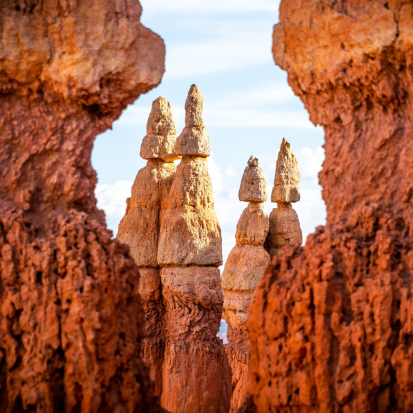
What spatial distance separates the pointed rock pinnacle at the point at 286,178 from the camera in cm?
1639

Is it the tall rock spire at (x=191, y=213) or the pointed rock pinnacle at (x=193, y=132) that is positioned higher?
the pointed rock pinnacle at (x=193, y=132)

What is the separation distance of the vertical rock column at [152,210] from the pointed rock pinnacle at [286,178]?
86.5 inches

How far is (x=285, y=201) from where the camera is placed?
16422 mm

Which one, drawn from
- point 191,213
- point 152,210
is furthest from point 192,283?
point 152,210

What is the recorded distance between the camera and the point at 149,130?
15367 mm

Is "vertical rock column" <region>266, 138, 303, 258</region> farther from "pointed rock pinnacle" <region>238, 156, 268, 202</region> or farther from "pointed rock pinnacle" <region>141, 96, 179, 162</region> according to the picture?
"pointed rock pinnacle" <region>141, 96, 179, 162</region>

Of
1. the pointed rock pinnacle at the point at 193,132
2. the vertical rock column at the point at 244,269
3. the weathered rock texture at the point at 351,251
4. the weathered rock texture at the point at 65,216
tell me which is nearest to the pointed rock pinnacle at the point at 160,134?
the pointed rock pinnacle at the point at 193,132

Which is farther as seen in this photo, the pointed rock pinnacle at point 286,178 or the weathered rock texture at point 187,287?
the pointed rock pinnacle at point 286,178

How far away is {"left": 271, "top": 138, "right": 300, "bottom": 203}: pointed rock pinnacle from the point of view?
16391 millimetres

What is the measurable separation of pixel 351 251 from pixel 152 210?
8.05m

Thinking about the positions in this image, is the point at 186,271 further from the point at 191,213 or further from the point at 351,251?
the point at 351,251

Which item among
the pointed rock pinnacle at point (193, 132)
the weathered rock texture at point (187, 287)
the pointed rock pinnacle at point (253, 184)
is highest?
the pointed rock pinnacle at point (193, 132)

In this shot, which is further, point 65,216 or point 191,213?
point 191,213

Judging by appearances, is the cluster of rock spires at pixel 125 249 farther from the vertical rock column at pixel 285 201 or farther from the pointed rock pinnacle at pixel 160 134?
the vertical rock column at pixel 285 201
